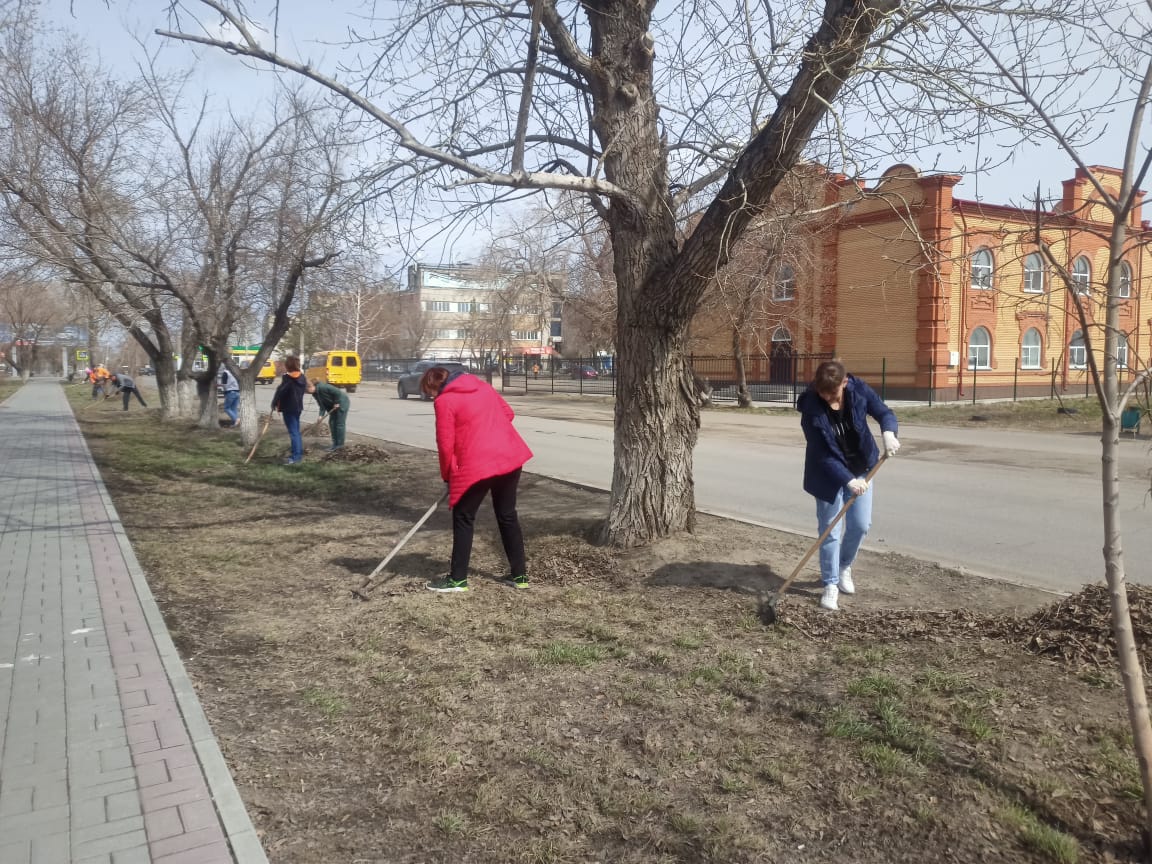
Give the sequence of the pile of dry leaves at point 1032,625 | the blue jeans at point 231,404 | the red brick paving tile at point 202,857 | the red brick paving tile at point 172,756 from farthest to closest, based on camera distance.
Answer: the blue jeans at point 231,404 < the pile of dry leaves at point 1032,625 < the red brick paving tile at point 172,756 < the red brick paving tile at point 202,857

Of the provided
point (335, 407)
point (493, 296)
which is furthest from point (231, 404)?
point (493, 296)

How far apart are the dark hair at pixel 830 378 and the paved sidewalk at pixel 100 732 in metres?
3.65

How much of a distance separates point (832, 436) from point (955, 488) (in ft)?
20.7

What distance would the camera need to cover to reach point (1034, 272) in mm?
3484

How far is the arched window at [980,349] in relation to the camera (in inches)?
1161

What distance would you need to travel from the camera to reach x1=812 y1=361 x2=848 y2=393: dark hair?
4.95m

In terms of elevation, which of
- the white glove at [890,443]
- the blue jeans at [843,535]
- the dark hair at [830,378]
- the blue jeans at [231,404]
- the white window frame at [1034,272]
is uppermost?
the white window frame at [1034,272]

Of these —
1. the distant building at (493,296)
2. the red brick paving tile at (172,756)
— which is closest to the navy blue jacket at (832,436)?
the distant building at (493,296)

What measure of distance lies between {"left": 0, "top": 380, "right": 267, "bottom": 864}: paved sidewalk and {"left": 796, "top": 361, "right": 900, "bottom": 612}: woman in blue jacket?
3396 mm

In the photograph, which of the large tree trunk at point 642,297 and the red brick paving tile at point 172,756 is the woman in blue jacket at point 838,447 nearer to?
the large tree trunk at point 642,297

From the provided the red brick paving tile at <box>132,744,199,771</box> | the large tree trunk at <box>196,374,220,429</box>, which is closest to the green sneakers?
the red brick paving tile at <box>132,744,199,771</box>

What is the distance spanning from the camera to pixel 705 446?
1559 cm

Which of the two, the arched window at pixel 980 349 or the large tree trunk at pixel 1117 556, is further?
the arched window at pixel 980 349

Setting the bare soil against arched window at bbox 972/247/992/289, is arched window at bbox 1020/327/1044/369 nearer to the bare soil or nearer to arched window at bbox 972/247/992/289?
the bare soil
